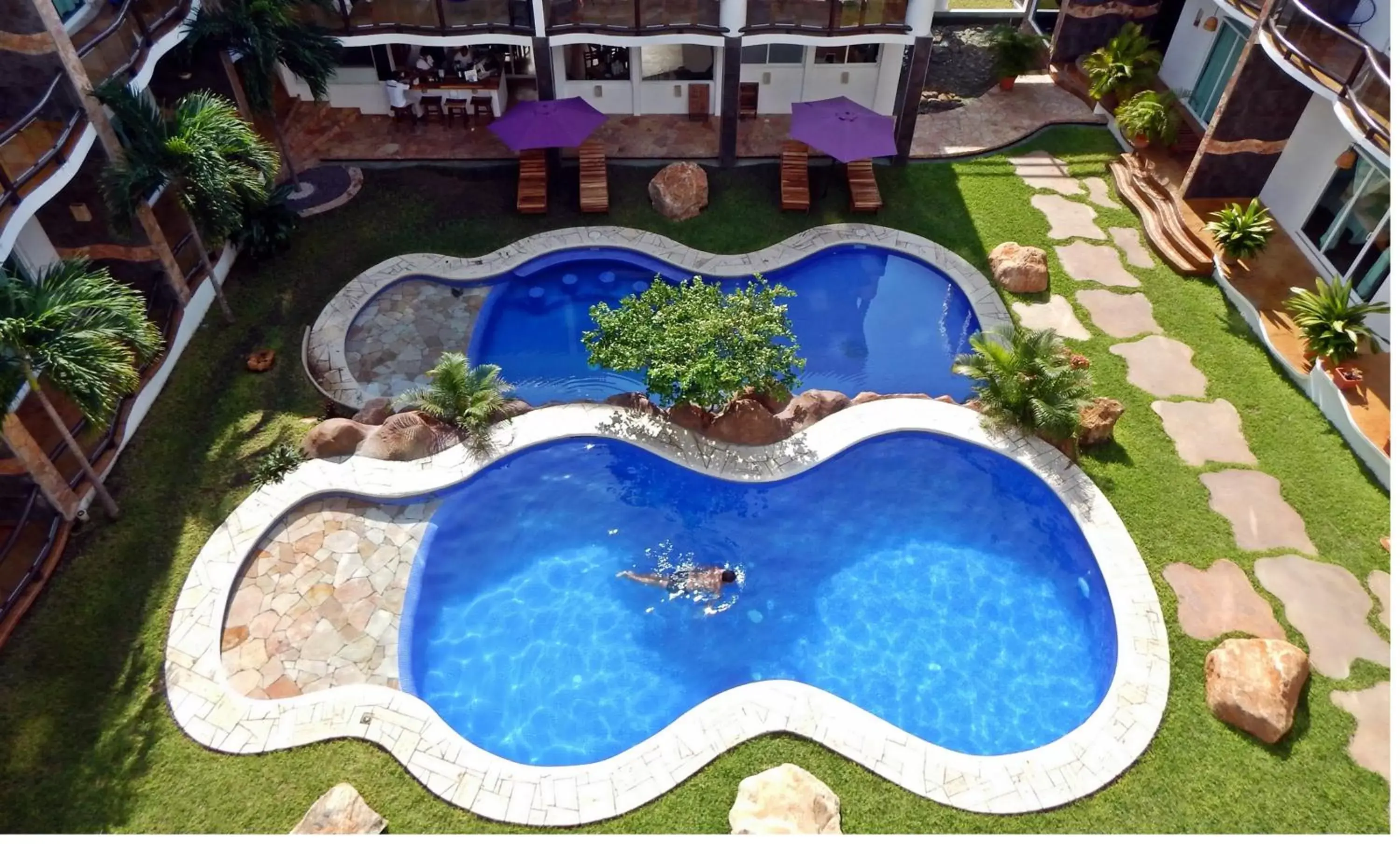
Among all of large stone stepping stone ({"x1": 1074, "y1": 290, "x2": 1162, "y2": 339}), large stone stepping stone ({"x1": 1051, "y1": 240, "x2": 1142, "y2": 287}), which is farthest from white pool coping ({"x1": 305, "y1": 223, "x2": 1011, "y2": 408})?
large stone stepping stone ({"x1": 1051, "y1": 240, "x2": 1142, "y2": 287})

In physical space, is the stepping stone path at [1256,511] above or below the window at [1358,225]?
below

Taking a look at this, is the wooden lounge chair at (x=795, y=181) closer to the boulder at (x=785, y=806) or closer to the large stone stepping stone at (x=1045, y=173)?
the large stone stepping stone at (x=1045, y=173)

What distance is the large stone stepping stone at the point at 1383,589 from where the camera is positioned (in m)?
16.0

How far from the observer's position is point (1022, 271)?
74.1 feet

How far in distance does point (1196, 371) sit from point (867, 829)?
1401 centimetres

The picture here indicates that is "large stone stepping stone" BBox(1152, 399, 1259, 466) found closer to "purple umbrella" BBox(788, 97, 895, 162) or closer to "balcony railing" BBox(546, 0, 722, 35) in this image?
"purple umbrella" BBox(788, 97, 895, 162)

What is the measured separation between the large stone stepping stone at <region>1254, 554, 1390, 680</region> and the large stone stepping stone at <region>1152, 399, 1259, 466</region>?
103 inches

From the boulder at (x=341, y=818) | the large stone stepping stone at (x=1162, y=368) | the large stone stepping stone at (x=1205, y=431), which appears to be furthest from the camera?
the large stone stepping stone at (x=1162, y=368)

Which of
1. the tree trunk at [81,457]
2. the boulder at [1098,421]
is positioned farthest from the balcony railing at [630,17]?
the tree trunk at [81,457]

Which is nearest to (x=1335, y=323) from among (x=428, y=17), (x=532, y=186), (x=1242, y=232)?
(x=1242, y=232)

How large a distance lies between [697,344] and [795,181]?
9644mm

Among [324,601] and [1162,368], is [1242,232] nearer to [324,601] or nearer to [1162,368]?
[1162,368]

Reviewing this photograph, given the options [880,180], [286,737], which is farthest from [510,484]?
[880,180]

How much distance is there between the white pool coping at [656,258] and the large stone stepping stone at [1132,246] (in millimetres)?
4461
